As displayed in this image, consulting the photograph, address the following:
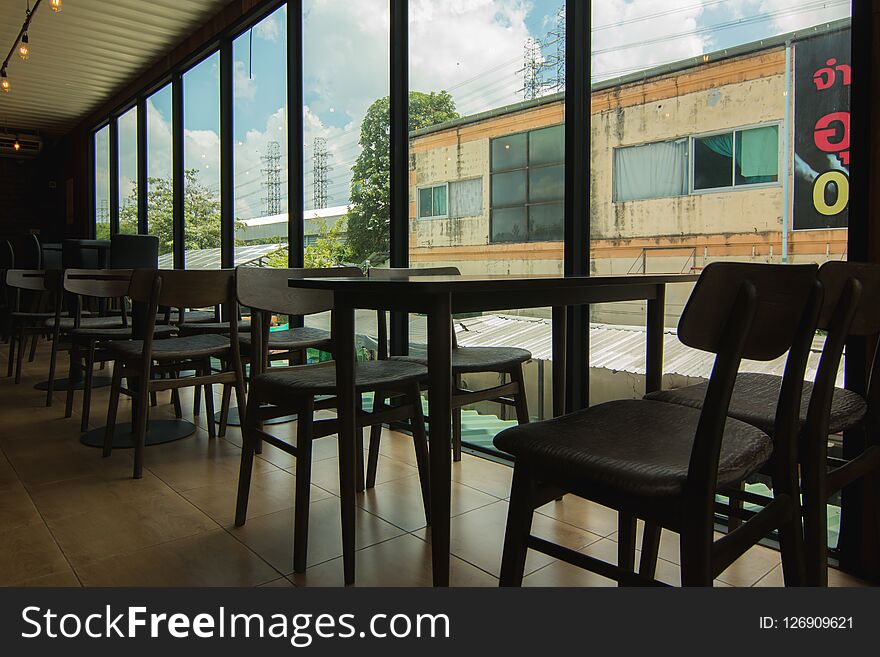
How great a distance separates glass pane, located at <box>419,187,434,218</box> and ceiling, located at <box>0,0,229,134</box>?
3183mm

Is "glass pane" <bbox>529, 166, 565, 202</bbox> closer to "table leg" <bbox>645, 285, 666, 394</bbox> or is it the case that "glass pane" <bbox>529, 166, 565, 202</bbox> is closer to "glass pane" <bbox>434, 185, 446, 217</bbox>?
"glass pane" <bbox>434, 185, 446, 217</bbox>

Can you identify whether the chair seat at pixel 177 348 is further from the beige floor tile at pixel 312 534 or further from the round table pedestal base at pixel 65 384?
the round table pedestal base at pixel 65 384

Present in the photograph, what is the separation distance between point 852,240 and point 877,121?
340mm

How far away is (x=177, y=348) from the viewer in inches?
114

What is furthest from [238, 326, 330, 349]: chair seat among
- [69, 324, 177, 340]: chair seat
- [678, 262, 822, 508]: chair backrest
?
[678, 262, 822, 508]: chair backrest

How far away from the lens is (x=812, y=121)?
6.62 ft

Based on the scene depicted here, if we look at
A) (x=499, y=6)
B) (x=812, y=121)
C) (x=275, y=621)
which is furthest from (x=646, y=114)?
(x=275, y=621)

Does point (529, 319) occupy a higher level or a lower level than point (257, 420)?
higher

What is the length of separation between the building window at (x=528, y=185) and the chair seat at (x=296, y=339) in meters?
0.98

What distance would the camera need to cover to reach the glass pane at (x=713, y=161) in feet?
7.34

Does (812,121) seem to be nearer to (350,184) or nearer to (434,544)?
(434,544)

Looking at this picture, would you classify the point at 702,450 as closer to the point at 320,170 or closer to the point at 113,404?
the point at 113,404

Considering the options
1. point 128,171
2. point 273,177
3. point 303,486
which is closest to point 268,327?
point 303,486

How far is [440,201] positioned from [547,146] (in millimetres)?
766
